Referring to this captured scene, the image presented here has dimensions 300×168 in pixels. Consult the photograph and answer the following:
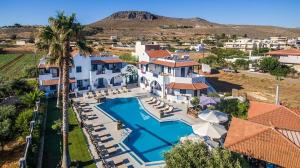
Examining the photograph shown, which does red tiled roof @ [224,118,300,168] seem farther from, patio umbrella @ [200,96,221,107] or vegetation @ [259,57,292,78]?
vegetation @ [259,57,292,78]

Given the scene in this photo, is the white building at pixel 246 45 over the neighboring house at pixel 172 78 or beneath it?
over

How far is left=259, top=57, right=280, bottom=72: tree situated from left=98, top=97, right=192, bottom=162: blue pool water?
39.6 meters

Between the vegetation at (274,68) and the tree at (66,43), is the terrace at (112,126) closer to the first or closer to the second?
the tree at (66,43)

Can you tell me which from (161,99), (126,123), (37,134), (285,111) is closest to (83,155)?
(37,134)

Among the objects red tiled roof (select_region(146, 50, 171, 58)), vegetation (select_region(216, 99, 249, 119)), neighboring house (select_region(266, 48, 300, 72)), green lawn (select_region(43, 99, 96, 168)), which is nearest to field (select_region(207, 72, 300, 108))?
red tiled roof (select_region(146, 50, 171, 58))

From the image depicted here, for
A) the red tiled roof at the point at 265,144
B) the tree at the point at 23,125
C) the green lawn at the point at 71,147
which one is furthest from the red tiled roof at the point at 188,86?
the tree at the point at 23,125

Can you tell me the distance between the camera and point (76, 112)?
1341 inches

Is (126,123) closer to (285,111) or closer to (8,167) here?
(8,167)

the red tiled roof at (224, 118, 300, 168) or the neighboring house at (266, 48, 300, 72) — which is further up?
the neighboring house at (266, 48, 300, 72)

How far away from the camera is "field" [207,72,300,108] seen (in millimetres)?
43141

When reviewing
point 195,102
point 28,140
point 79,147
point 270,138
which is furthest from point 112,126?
point 270,138

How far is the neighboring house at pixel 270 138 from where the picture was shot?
16.9 m

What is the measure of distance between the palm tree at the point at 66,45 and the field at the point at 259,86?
30.9 meters

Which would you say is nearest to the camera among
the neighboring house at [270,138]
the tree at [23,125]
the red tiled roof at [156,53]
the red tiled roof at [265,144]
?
the red tiled roof at [265,144]
